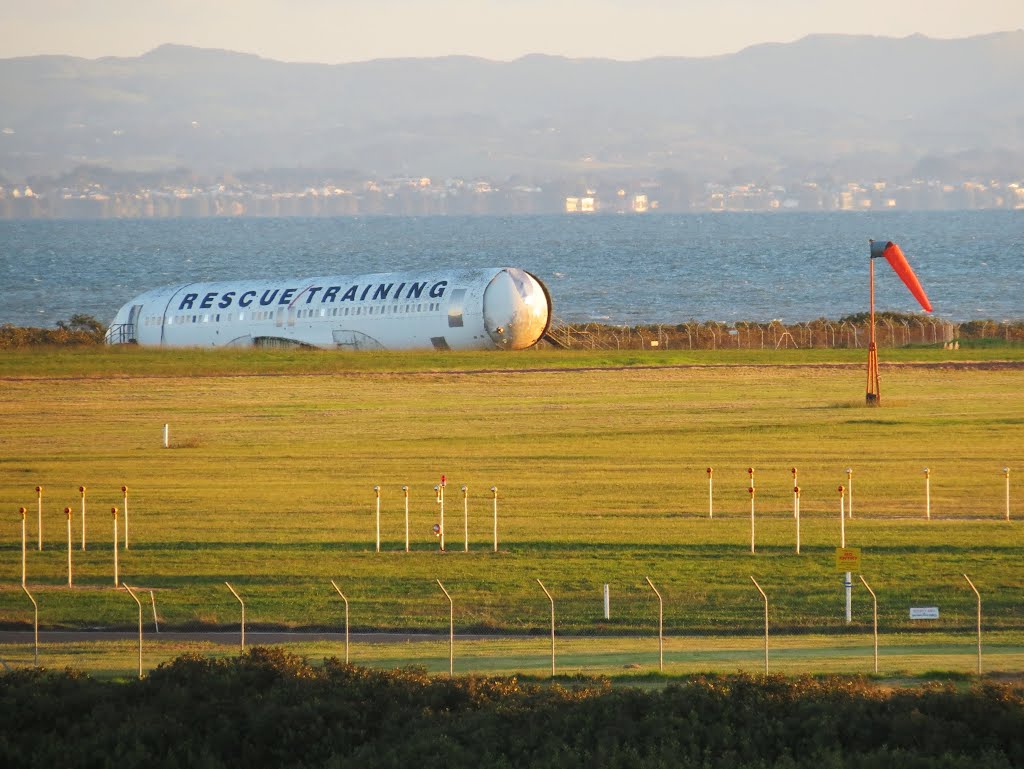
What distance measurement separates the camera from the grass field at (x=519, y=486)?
28.7m

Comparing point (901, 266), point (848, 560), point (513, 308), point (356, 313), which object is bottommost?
point (848, 560)

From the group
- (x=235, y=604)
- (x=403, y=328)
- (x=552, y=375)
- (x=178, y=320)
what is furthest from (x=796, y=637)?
(x=178, y=320)

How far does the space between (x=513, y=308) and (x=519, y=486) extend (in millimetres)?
34173

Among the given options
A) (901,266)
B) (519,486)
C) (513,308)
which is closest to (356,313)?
(513,308)

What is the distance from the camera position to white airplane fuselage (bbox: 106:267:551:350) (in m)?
75.6

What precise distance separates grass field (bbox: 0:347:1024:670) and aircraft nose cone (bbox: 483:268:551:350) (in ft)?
9.31

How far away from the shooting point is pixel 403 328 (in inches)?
3046

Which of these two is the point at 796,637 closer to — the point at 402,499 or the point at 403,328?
the point at 402,499

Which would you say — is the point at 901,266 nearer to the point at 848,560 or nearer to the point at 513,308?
the point at 513,308

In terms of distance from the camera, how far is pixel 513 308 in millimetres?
75125

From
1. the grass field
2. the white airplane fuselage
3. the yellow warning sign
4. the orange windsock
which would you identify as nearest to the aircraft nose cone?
the white airplane fuselage

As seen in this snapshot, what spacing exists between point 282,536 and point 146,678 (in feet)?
43.4

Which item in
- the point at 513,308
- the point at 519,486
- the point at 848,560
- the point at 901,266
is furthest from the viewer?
the point at 513,308

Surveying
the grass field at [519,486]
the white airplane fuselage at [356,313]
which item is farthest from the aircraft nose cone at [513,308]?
the grass field at [519,486]
